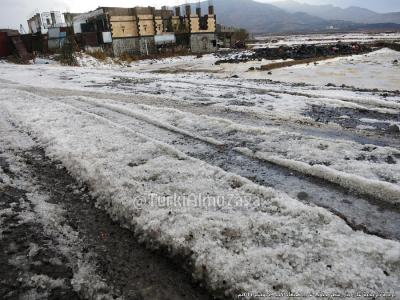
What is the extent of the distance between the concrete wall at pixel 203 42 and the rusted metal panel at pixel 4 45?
19896mm

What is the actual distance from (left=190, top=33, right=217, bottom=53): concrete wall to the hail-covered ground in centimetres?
3586

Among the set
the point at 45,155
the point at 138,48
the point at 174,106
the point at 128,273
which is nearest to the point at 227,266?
the point at 128,273

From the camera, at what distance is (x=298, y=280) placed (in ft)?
6.86

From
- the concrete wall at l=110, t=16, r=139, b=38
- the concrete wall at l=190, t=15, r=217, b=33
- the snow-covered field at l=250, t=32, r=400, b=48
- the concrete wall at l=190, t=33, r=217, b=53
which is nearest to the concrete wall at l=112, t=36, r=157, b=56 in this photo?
the concrete wall at l=110, t=16, r=139, b=38

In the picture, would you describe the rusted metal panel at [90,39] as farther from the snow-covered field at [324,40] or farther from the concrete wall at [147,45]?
the snow-covered field at [324,40]

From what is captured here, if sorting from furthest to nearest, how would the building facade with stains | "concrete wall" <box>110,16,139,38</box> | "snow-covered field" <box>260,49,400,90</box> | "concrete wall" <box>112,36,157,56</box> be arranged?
"concrete wall" <box>112,36,157,56</box>, "concrete wall" <box>110,16,139,38</box>, the building facade with stains, "snow-covered field" <box>260,49,400,90</box>

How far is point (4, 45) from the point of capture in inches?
1158

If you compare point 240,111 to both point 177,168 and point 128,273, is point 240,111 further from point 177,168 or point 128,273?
point 128,273

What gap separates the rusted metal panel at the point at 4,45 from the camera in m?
29.3

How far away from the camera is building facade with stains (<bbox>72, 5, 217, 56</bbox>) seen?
1305 inches

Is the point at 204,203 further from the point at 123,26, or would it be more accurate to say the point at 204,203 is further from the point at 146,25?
the point at 146,25

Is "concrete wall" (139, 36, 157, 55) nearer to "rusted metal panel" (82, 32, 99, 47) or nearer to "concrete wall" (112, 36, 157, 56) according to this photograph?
"concrete wall" (112, 36, 157, 56)

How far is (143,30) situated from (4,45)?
46.3ft

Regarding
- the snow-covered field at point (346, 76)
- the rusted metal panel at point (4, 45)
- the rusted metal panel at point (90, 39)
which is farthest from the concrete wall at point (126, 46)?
the snow-covered field at point (346, 76)
